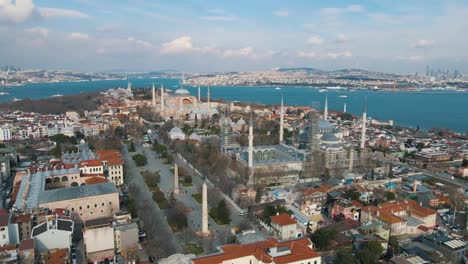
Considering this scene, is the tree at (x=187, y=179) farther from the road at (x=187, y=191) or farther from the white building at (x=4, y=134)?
the white building at (x=4, y=134)

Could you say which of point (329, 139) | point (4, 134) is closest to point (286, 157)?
point (329, 139)

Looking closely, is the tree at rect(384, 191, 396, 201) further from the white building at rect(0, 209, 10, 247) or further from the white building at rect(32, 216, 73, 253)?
the white building at rect(0, 209, 10, 247)

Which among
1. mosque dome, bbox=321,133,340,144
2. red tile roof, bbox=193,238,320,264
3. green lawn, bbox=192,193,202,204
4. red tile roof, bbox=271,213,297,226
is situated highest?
mosque dome, bbox=321,133,340,144

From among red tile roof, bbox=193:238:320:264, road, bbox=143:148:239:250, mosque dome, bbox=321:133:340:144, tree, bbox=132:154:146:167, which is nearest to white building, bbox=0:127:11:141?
road, bbox=143:148:239:250

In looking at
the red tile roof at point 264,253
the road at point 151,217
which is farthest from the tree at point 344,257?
the road at point 151,217

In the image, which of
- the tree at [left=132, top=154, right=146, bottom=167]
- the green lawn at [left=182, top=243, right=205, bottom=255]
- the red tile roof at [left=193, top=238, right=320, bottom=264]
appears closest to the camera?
the red tile roof at [left=193, top=238, right=320, bottom=264]

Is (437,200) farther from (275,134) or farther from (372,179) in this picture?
(275,134)

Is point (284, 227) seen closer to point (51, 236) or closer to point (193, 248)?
point (193, 248)
